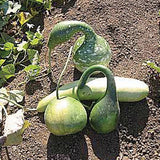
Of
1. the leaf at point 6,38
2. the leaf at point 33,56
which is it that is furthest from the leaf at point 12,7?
the leaf at point 33,56

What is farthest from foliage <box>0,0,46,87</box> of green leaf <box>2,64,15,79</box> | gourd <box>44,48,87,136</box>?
gourd <box>44,48,87,136</box>

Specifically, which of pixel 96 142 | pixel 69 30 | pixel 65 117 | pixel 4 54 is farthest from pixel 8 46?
pixel 96 142

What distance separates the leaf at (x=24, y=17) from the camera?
3541 millimetres

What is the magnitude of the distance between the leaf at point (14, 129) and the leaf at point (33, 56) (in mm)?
642

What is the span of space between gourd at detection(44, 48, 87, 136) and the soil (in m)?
0.14

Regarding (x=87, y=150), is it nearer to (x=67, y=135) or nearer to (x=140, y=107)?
(x=67, y=135)

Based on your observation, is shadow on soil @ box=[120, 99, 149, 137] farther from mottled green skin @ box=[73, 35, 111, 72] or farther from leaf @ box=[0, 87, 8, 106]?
leaf @ box=[0, 87, 8, 106]

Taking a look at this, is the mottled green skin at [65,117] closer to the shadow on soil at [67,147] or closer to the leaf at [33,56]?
the shadow on soil at [67,147]

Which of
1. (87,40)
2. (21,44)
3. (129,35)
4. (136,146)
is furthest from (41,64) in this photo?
(136,146)

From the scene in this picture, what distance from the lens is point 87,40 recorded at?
3010 mm

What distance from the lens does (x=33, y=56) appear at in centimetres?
325

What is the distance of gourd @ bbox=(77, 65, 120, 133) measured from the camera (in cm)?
267

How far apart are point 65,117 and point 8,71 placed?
70 cm

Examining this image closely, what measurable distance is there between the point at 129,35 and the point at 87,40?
0.52m
